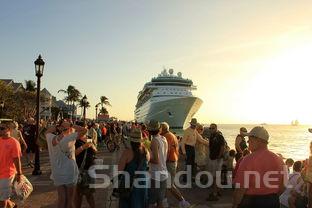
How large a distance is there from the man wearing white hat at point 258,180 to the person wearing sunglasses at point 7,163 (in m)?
4.02

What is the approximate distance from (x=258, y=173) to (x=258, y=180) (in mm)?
85

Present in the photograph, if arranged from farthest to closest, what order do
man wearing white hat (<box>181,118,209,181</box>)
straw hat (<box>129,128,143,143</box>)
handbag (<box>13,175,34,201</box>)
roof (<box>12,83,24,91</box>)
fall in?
1. roof (<box>12,83,24,91</box>)
2. man wearing white hat (<box>181,118,209,181</box>)
3. handbag (<box>13,175,34,201</box>)
4. straw hat (<box>129,128,143,143</box>)

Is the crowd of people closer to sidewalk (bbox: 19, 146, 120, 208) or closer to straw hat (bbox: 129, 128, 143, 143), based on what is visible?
straw hat (bbox: 129, 128, 143, 143)

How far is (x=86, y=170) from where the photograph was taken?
8516 mm

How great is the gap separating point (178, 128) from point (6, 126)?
234 ft

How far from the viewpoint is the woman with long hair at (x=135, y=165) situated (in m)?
6.32

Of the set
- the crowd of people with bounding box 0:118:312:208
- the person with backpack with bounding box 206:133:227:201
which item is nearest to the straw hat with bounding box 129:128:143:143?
the crowd of people with bounding box 0:118:312:208

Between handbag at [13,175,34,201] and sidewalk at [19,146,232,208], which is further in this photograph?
sidewalk at [19,146,232,208]

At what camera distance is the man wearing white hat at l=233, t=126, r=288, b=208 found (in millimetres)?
5262

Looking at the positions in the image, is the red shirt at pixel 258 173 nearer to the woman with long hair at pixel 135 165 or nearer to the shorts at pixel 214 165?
the woman with long hair at pixel 135 165

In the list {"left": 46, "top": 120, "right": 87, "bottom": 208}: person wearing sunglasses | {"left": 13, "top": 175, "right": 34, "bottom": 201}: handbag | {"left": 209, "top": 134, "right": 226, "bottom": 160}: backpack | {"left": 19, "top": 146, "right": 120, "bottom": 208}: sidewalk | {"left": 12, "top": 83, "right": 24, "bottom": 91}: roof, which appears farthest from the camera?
{"left": 12, "top": 83, "right": 24, "bottom": 91}: roof

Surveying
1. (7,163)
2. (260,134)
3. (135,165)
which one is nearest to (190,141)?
(7,163)

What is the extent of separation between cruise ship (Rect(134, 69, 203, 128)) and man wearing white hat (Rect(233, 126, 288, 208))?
68248 millimetres

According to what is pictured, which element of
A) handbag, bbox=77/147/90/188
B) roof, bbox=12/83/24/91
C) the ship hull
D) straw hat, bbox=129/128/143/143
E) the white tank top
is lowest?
handbag, bbox=77/147/90/188
